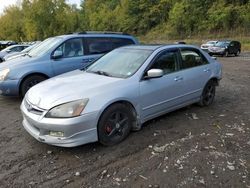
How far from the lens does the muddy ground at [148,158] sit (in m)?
3.57

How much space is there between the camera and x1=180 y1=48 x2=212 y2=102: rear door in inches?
226

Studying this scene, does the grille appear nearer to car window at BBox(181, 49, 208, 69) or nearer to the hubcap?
the hubcap

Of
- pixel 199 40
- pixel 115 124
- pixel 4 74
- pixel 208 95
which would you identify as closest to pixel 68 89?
pixel 115 124

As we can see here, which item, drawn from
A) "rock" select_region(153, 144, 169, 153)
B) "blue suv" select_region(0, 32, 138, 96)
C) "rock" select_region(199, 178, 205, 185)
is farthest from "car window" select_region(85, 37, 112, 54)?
→ "rock" select_region(199, 178, 205, 185)

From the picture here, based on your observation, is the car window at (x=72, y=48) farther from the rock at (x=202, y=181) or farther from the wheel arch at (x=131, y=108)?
the rock at (x=202, y=181)

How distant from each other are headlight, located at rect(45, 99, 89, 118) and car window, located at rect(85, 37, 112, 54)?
426 cm

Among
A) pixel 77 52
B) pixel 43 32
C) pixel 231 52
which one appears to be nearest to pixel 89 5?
pixel 43 32

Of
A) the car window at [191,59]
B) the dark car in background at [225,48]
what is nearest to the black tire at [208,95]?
the car window at [191,59]

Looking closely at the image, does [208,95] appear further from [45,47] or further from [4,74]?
[4,74]

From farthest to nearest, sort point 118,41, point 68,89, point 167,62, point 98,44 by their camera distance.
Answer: point 118,41 < point 98,44 < point 167,62 < point 68,89

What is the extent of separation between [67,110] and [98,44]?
457 centimetres

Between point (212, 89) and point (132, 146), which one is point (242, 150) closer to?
point (132, 146)

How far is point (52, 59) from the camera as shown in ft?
24.6

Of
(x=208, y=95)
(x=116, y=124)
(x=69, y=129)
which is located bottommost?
(x=208, y=95)
